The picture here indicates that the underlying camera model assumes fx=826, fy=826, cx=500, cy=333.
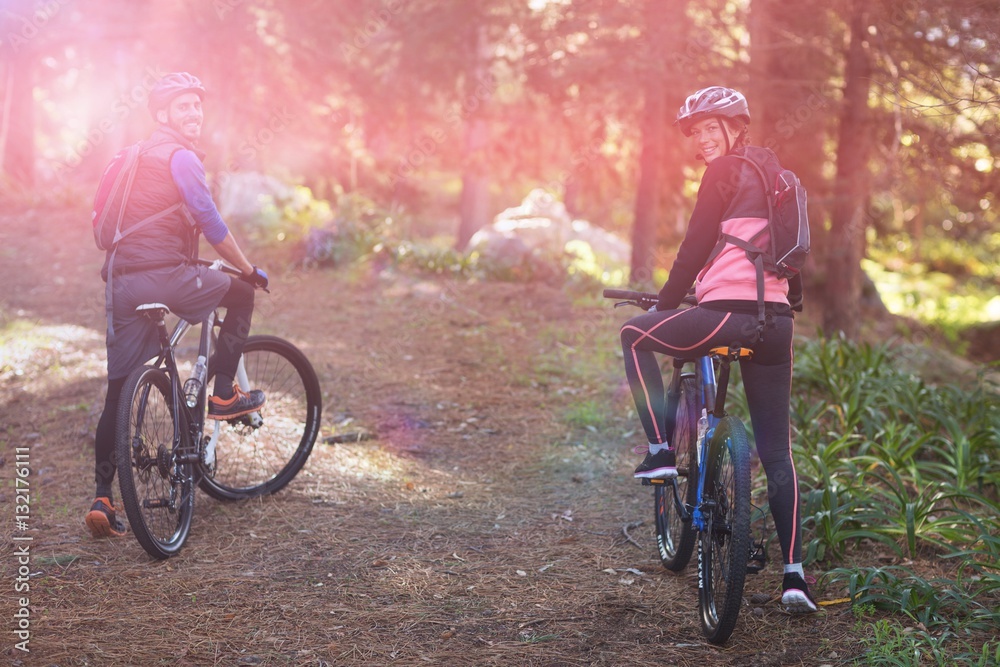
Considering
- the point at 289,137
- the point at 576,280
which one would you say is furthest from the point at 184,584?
the point at 289,137

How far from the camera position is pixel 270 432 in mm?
5773

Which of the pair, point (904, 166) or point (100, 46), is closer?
point (904, 166)

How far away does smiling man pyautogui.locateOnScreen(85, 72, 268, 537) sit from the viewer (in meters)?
4.30

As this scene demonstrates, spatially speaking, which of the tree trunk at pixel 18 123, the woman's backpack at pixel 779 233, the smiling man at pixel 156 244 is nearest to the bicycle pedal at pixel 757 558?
the woman's backpack at pixel 779 233

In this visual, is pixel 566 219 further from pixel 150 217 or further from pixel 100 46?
pixel 150 217

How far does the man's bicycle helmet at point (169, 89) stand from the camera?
4277 mm

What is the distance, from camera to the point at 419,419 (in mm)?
7039

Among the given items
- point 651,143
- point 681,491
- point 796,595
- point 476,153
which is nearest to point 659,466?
point 681,491

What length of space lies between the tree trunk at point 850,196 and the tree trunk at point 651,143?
222 centimetres

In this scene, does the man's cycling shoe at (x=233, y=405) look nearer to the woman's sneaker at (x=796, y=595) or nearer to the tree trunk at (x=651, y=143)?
the woman's sneaker at (x=796, y=595)

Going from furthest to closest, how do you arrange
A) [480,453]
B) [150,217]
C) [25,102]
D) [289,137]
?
1. [289,137]
2. [25,102]
3. [480,453]
4. [150,217]

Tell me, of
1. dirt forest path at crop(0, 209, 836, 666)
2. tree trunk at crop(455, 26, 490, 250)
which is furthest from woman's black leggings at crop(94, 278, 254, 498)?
tree trunk at crop(455, 26, 490, 250)

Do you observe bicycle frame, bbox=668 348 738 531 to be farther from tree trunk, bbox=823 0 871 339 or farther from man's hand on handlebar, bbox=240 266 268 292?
tree trunk, bbox=823 0 871 339

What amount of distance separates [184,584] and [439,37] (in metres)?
12.0
